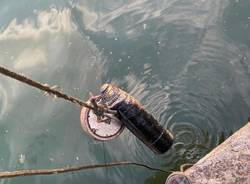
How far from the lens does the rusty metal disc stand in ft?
17.5

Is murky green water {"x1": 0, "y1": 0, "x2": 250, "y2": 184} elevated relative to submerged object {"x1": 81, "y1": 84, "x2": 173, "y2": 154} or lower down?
lower down

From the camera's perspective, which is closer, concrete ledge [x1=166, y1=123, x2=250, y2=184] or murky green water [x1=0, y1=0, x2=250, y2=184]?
concrete ledge [x1=166, y1=123, x2=250, y2=184]

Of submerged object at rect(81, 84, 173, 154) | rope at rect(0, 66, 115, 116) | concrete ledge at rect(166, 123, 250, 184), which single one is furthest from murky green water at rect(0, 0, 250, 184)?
rope at rect(0, 66, 115, 116)

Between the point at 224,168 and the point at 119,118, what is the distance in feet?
4.66

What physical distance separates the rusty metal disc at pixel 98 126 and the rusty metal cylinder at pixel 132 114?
12 centimetres

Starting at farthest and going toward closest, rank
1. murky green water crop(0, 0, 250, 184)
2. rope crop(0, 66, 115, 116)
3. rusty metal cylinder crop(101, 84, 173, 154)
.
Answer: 1. murky green water crop(0, 0, 250, 184)
2. rusty metal cylinder crop(101, 84, 173, 154)
3. rope crop(0, 66, 115, 116)

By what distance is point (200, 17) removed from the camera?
840cm

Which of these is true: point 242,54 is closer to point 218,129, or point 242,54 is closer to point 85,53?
point 218,129

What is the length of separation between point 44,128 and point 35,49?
1.86m

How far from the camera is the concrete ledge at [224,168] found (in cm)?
530

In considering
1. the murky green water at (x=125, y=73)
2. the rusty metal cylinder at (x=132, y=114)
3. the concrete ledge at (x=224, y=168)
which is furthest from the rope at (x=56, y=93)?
the murky green water at (x=125, y=73)

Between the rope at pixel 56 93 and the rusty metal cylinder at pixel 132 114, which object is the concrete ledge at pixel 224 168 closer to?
the rusty metal cylinder at pixel 132 114

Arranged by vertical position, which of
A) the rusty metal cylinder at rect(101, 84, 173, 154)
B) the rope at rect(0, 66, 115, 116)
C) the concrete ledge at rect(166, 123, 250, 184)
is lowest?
the concrete ledge at rect(166, 123, 250, 184)

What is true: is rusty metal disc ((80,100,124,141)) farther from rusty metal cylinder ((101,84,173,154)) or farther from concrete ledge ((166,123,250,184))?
concrete ledge ((166,123,250,184))
